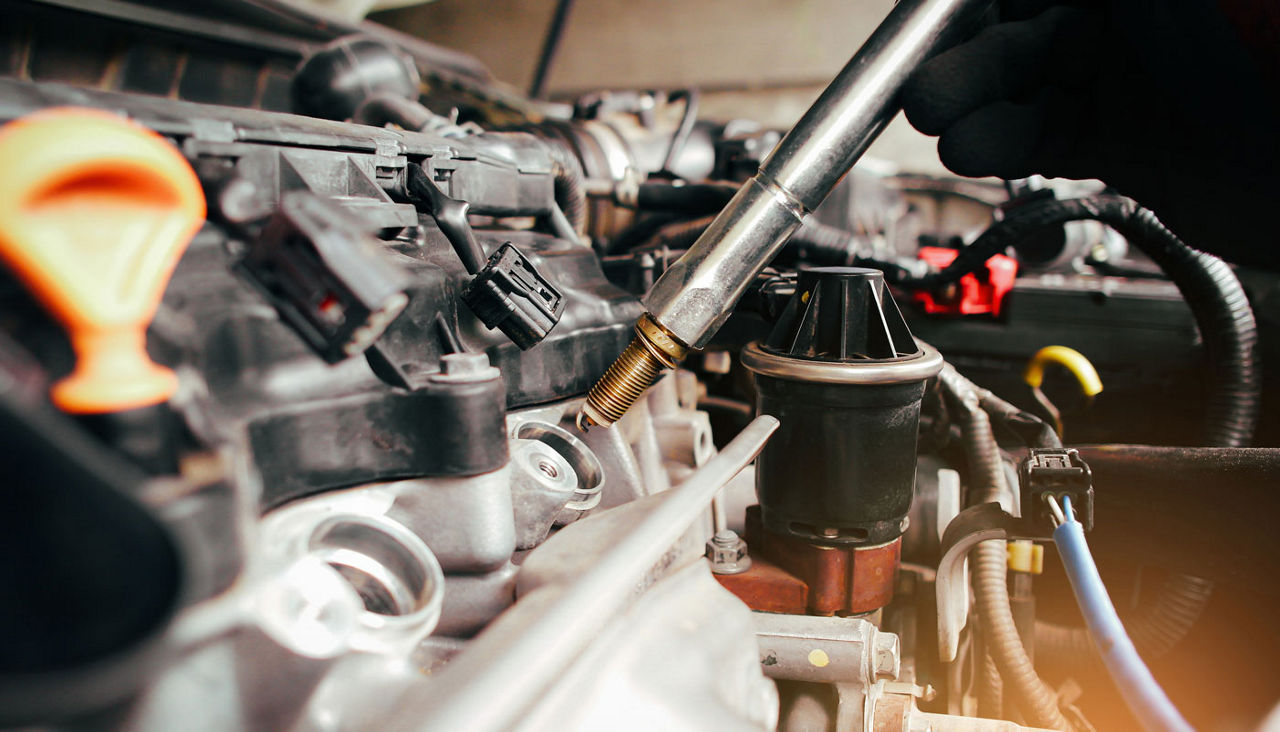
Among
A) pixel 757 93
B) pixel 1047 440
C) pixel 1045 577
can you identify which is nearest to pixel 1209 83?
pixel 1047 440

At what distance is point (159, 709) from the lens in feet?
1.08

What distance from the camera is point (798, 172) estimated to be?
67cm

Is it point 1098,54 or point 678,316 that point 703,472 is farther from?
point 1098,54

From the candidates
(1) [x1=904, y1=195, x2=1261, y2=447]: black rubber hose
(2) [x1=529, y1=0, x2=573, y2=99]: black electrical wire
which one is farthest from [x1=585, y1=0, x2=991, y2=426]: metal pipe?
(2) [x1=529, y1=0, x2=573, y2=99]: black electrical wire

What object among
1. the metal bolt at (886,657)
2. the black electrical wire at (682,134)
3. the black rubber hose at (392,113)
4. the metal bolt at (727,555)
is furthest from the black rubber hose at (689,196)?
the metal bolt at (886,657)

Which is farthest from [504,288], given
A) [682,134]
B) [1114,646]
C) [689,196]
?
[682,134]

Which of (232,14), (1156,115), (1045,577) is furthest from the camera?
(232,14)

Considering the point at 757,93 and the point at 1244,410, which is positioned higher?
the point at 757,93

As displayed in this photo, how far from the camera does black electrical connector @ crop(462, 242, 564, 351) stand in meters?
0.61

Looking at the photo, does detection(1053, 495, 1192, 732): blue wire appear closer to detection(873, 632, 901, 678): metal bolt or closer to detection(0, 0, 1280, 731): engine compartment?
detection(0, 0, 1280, 731): engine compartment

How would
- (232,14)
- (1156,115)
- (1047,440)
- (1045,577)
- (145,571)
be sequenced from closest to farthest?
(145,571) < (1156,115) < (1047,440) < (1045,577) < (232,14)

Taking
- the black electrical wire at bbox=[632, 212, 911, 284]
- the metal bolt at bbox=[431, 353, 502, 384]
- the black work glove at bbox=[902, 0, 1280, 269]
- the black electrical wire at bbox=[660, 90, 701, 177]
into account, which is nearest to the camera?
the metal bolt at bbox=[431, 353, 502, 384]

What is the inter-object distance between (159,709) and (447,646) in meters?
0.26

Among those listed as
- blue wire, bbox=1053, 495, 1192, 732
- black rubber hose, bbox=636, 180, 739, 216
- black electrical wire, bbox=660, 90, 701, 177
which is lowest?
blue wire, bbox=1053, 495, 1192, 732
